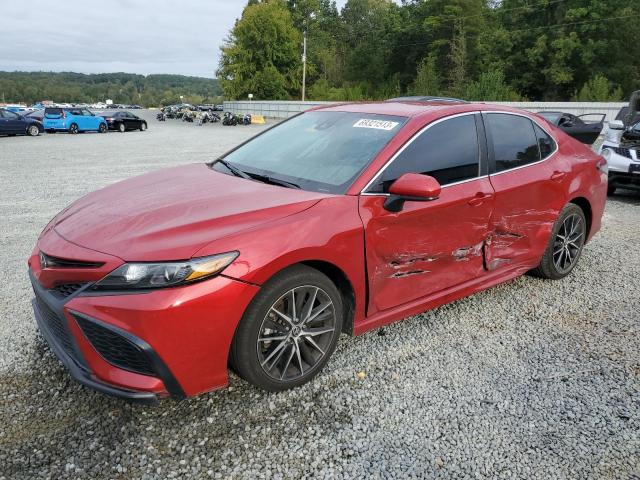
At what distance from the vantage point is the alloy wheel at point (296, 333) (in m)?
2.79

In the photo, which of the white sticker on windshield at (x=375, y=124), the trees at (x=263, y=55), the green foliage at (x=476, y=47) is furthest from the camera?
the trees at (x=263, y=55)

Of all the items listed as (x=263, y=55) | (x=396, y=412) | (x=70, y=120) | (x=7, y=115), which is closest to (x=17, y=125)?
(x=7, y=115)

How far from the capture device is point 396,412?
112 inches

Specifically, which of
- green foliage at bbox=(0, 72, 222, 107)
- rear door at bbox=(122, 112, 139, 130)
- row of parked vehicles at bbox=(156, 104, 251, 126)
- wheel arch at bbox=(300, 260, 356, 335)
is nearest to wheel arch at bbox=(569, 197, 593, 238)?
wheel arch at bbox=(300, 260, 356, 335)

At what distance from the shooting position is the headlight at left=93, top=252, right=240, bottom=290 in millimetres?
2428

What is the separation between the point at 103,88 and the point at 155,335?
551 ft

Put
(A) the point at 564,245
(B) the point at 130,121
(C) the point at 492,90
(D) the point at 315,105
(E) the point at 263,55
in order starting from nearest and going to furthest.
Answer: (A) the point at 564,245 < (D) the point at 315,105 < (B) the point at 130,121 < (C) the point at 492,90 < (E) the point at 263,55

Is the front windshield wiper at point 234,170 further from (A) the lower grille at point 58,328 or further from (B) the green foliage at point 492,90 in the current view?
(B) the green foliage at point 492,90

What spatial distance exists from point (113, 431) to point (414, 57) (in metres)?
71.5

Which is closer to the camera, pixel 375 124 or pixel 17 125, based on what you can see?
pixel 375 124

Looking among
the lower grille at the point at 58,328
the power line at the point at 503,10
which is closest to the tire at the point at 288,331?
the lower grille at the point at 58,328

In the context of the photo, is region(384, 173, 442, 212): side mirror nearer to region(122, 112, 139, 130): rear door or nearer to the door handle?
the door handle

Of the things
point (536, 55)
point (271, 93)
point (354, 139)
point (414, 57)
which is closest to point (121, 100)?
point (271, 93)

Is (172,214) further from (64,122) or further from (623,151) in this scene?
(64,122)
